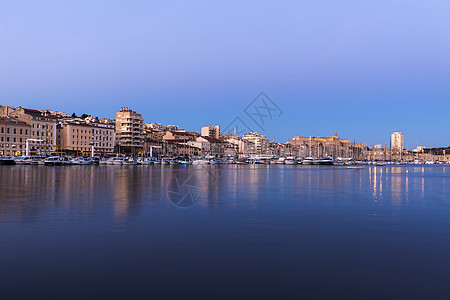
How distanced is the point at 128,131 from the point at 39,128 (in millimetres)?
35599

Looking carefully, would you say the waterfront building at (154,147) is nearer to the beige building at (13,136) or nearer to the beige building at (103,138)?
the beige building at (103,138)

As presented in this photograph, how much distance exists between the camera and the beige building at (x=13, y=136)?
112 metres

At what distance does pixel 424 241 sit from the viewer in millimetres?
12664

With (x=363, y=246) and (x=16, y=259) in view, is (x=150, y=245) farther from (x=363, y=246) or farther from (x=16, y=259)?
(x=363, y=246)

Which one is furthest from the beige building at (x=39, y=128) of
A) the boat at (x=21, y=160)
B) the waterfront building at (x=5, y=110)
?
the boat at (x=21, y=160)

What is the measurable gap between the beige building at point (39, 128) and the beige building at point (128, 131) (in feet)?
94.9

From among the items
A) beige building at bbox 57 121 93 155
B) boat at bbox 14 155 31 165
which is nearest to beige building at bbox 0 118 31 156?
beige building at bbox 57 121 93 155

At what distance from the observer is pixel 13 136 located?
11462 cm

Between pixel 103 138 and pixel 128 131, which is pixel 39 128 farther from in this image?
pixel 128 131

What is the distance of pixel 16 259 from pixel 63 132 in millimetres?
135238

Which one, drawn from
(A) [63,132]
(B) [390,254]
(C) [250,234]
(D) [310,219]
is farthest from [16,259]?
(A) [63,132]

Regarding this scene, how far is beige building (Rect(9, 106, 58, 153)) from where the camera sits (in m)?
123

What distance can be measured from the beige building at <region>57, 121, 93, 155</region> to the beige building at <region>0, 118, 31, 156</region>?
1465cm

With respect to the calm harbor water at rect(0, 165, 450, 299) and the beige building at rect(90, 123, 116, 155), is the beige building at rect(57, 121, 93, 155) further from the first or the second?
the calm harbor water at rect(0, 165, 450, 299)
